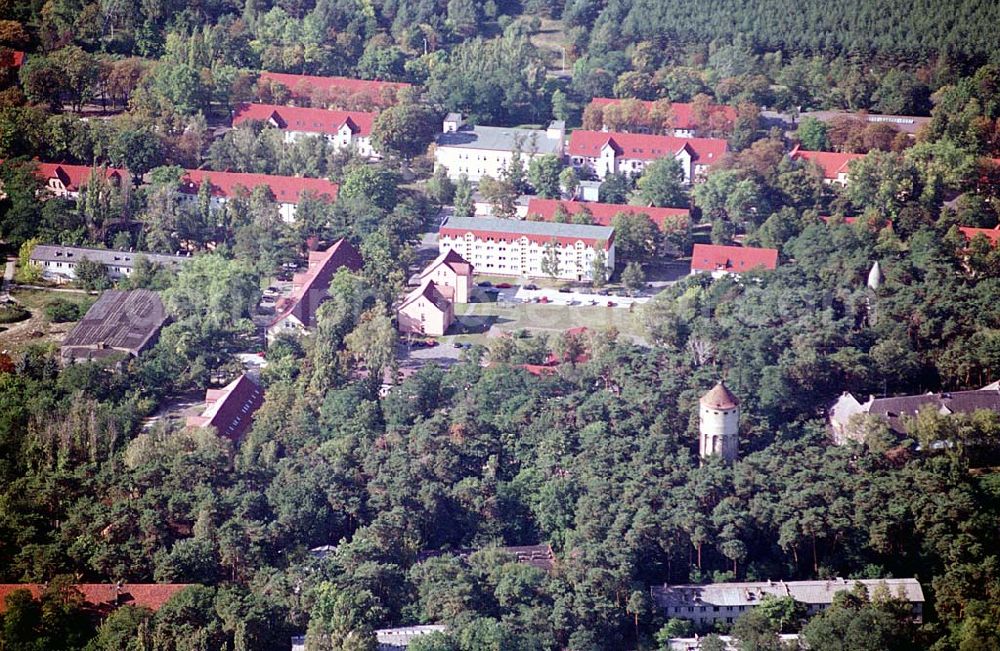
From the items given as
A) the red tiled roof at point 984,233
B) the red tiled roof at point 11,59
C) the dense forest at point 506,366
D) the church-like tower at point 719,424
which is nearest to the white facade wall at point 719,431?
the church-like tower at point 719,424

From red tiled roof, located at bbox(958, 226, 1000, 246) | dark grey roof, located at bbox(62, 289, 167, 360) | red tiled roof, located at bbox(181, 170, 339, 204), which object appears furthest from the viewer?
red tiled roof, located at bbox(181, 170, 339, 204)

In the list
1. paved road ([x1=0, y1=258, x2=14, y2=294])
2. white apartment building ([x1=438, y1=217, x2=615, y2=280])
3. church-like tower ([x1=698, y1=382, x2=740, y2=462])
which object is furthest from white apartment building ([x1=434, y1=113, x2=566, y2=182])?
church-like tower ([x1=698, y1=382, x2=740, y2=462])

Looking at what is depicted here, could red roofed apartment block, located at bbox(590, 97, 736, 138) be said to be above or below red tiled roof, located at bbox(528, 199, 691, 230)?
above

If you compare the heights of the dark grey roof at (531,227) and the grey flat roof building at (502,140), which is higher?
the grey flat roof building at (502,140)

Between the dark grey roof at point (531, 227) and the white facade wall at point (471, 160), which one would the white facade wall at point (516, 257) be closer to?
the dark grey roof at point (531, 227)

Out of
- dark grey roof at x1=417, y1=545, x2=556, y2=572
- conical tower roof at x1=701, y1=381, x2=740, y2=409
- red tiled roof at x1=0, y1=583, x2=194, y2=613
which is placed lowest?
dark grey roof at x1=417, y1=545, x2=556, y2=572

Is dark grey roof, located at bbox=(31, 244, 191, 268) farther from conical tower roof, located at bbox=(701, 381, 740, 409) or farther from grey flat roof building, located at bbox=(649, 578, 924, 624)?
grey flat roof building, located at bbox=(649, 578, 924, 624)

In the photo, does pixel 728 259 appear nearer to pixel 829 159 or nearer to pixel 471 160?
pixel 829 159

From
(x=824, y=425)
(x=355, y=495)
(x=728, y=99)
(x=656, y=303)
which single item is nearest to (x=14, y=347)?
(x=355, y=495)
